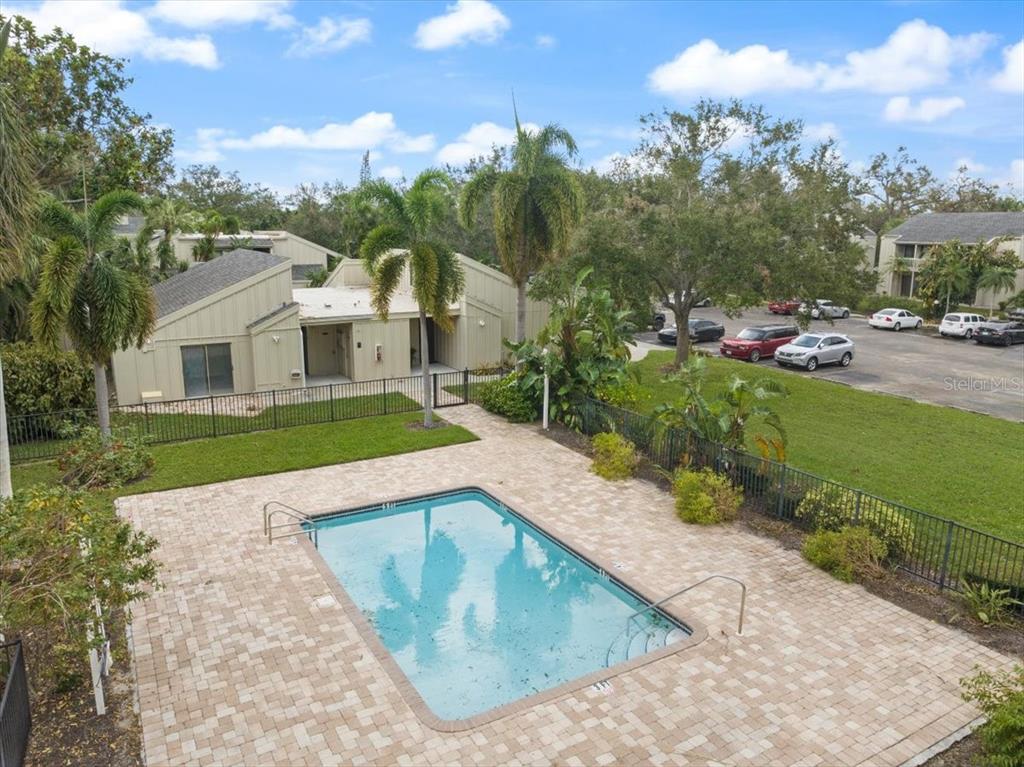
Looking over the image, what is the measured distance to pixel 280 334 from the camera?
22.5 metres

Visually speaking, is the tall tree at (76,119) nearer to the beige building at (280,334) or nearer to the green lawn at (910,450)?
the beige building at (280,334)

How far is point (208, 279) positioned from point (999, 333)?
1454 inches

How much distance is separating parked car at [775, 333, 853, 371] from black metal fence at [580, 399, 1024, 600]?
576 inches

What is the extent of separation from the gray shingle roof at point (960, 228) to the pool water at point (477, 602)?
4510cm

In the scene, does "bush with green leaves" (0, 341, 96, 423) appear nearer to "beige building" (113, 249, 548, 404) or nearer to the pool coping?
"beige building" (113, 249, 548, 404)

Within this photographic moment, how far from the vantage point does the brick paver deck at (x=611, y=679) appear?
7.48 m

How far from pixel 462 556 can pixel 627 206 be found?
15375mm

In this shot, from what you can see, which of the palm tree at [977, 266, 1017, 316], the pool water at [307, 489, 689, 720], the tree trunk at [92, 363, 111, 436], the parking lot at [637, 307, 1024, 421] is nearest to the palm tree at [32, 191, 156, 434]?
the tree trunk at [92, 363, 111, 436]

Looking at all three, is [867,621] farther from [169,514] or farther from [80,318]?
[80,318]

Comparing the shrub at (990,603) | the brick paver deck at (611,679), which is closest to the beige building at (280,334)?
the brick paver deck at (611,679)

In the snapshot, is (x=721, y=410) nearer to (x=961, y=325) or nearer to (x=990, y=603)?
(x=990, y=603)

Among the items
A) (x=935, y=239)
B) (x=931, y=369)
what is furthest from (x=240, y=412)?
(x=935, y=239)

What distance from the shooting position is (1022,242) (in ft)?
146

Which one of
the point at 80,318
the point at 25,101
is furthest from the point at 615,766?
the point at 25,101
